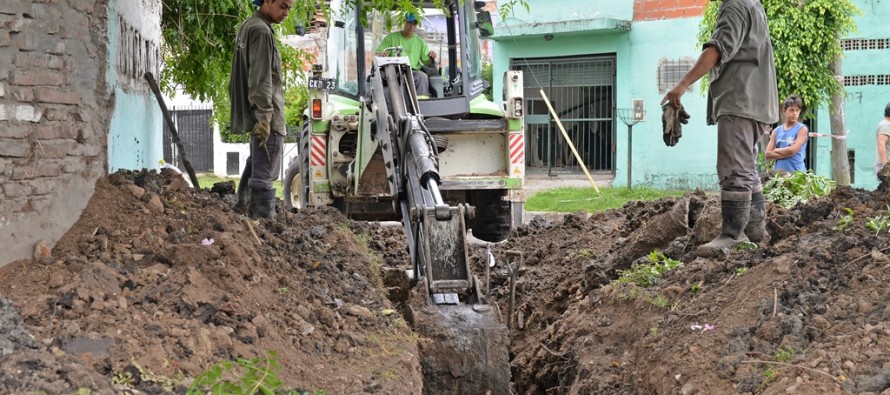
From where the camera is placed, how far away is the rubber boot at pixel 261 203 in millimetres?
7531

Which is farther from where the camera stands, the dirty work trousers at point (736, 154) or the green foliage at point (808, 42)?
the green foliage at point (808, 42)

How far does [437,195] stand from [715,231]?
204 centimetres

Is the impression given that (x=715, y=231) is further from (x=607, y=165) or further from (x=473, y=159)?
(x=607, y=165)

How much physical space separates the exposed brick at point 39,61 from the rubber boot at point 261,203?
2204 millimetres

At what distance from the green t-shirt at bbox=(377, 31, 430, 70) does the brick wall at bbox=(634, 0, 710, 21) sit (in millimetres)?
9514

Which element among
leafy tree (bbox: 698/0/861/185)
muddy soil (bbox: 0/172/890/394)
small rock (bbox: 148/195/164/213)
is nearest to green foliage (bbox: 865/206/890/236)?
muddy soil (bbox: 0/172/890/394)

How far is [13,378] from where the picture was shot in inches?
141

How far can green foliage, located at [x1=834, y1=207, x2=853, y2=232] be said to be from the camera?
6145mm

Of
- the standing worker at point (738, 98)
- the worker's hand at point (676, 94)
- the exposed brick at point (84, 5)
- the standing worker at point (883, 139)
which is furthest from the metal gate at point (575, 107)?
the exposed brick at point (84, 5)

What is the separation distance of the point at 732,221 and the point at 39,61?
169 inches

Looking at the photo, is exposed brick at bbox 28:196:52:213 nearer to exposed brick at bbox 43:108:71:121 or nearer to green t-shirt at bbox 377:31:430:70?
exposed brick at bbox 43:108:71:121

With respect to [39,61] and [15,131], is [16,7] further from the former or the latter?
[15,131]

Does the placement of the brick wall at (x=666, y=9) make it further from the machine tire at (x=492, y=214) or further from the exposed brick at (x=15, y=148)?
the exposed brick at (x=15, y=148)

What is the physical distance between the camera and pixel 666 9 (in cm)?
1856
